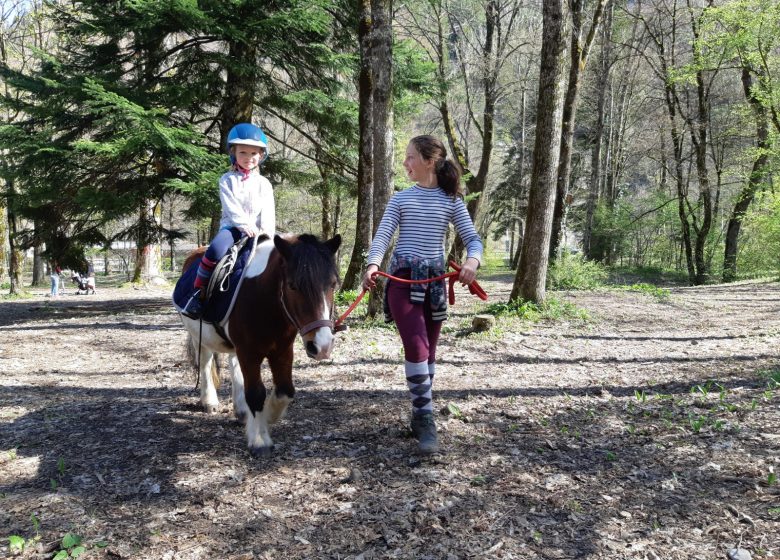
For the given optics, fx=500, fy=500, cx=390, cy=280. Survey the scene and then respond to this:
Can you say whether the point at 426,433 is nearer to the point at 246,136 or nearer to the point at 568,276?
the point at 246,136

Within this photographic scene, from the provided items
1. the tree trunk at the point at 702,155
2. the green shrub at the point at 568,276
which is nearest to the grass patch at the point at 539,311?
the green shrub at the point at 568,276

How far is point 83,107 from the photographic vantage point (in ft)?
33.0

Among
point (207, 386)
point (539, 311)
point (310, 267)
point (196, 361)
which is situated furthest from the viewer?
point (539, 311)

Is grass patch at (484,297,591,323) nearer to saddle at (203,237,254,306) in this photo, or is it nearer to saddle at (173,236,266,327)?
saddle at (173,236,266,327)

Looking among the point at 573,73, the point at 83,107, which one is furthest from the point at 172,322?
the point at 573,73

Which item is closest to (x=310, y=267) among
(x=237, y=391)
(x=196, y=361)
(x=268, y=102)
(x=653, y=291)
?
(x=237, y=391)

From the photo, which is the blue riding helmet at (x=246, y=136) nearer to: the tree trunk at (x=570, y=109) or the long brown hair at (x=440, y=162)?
the long brown hair at (x=440, y=162)

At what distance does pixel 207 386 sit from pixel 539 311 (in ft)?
20.0

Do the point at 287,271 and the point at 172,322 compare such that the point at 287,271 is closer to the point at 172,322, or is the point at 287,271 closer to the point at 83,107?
the point at 172,322

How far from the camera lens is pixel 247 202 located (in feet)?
13.5

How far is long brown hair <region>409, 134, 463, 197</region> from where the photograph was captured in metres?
3.51

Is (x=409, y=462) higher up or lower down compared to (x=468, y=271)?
→ lower down

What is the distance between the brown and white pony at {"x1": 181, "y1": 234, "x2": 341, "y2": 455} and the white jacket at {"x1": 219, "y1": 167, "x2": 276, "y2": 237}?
0.33 meters

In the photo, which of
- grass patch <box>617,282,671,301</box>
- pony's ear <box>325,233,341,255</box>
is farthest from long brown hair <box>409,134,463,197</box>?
grass patch <box>617,282,671,301</box>
